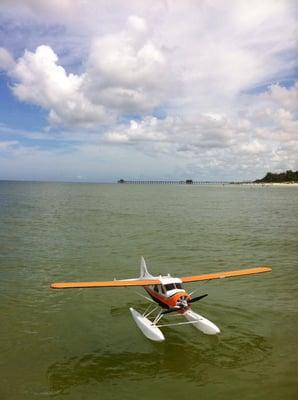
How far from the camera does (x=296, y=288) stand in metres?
21.8

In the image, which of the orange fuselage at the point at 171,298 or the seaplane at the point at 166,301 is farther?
the orange fuselage at the point at 171,298

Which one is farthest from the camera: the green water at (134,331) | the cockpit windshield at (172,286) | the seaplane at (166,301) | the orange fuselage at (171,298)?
the cockpit windshield at (172,286)

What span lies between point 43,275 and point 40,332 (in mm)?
9121

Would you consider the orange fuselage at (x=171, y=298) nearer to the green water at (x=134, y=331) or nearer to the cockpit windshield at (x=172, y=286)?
the cockpit windshield at (x=172, y=286)

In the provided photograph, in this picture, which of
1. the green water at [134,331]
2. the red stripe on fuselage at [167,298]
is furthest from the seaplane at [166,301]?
the green water at [134,331]

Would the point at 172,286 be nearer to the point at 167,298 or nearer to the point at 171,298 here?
the point at 167,298

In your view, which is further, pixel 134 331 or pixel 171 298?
pixel 134 331

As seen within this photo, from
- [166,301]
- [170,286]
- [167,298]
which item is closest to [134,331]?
[166,301]

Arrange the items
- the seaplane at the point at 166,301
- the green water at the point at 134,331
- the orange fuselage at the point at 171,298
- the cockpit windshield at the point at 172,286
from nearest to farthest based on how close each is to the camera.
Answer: the green water at the point at 134,331
the seaplane at the point at 166,301
the orange fuselage at the point at 171,298
the cockpit windshield at the point at 172,286

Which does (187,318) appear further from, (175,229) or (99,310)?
(175,229)

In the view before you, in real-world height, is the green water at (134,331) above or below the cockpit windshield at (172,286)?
below

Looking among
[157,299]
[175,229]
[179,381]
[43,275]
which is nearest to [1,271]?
[43,275]

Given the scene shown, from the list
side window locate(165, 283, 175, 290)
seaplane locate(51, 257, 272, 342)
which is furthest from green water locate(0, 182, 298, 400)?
side window locate(165, 283, 175, 290)

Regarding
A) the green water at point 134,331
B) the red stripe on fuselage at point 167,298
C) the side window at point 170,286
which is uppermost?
the side window at point 170,286
